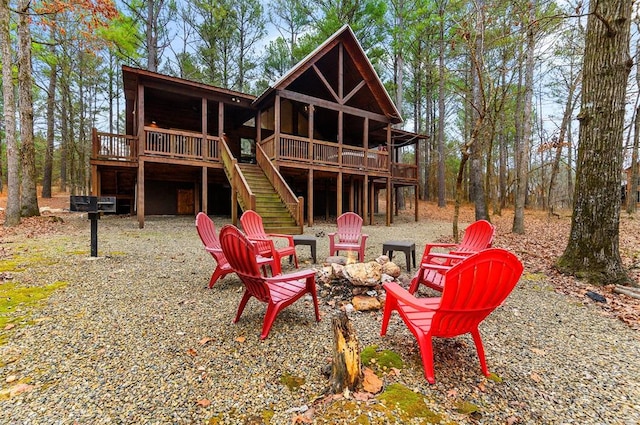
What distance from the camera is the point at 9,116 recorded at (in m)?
8.14

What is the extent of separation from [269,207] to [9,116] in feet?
25.2

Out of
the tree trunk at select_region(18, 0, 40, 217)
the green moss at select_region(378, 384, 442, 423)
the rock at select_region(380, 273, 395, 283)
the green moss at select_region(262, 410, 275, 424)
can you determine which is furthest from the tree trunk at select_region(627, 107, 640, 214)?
the tree trunk at select_region(18, 0, 40, 217)

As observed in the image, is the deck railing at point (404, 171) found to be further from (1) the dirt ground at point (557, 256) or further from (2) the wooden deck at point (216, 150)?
(1) the dirt ground at point (557, 256)

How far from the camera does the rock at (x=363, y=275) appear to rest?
142 inches

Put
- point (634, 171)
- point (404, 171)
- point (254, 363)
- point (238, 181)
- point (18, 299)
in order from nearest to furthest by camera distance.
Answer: point (254, 363) < point (18, 299) < point (238, 181) < point (634, 171) < point (404, 171)

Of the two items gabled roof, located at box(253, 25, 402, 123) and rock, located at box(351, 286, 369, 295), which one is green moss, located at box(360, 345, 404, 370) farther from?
gabled roof, located at box(253, 25, 402, 123)

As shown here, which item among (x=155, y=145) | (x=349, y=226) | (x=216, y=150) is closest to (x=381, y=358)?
(x=349, y=226)

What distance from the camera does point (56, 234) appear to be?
293 inches

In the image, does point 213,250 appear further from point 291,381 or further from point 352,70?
point 352,70

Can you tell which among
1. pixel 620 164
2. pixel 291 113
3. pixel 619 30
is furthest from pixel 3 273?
pixel 291 113

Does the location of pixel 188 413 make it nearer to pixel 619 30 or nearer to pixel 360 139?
pixel 619 30

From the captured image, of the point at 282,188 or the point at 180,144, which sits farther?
the point at 180,144

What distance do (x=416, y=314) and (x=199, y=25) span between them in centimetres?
2333

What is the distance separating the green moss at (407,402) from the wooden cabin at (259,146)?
21.8 feet
